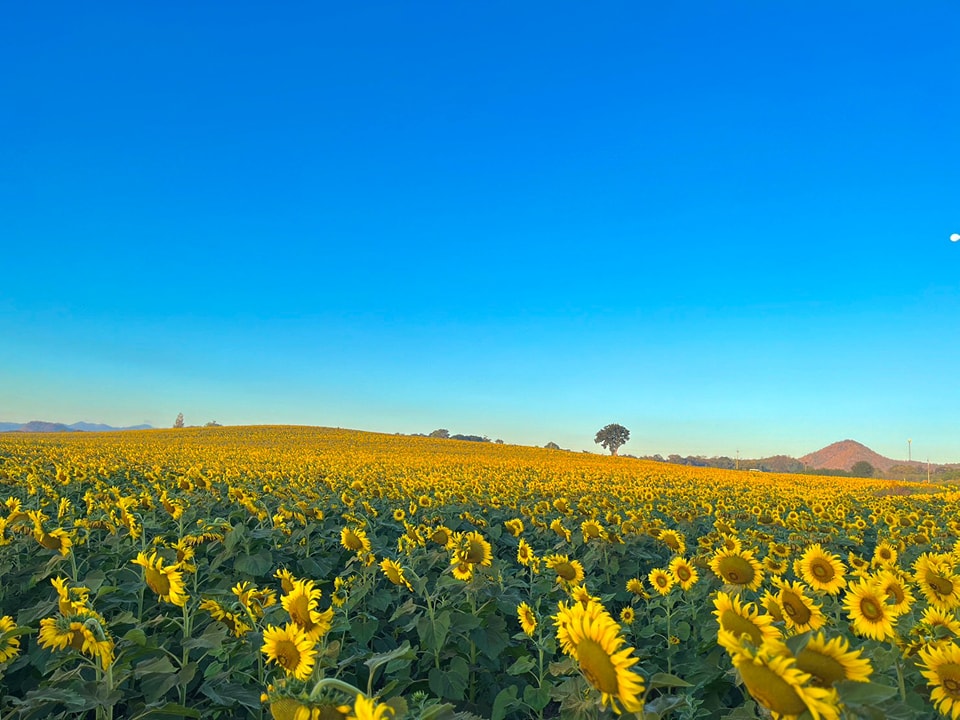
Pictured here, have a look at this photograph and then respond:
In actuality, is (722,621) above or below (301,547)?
above

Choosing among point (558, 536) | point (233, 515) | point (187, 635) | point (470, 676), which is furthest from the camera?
point (558, 536)

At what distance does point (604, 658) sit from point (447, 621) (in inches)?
98.9

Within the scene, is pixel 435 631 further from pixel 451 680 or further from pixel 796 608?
pixel 796 608

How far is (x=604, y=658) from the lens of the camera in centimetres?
208

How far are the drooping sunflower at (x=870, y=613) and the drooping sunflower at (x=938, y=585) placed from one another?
32.3 inches

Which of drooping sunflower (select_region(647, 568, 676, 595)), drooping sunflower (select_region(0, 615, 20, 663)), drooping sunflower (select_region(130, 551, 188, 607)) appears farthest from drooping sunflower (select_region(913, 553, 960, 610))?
drooping sunflower (select_region(0, 615, 20, 663))

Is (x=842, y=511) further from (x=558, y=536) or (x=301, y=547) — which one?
(x=301, y=547)

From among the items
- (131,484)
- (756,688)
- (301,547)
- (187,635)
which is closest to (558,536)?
(301,547)

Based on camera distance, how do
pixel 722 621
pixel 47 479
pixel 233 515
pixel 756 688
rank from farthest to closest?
pixel 47 479, pixel 233 515, pixel 722 621, pixel 756 688

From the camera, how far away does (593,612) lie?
2.22 m

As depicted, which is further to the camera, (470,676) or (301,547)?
(301,547)

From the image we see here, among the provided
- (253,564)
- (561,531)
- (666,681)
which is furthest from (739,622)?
(561,531)

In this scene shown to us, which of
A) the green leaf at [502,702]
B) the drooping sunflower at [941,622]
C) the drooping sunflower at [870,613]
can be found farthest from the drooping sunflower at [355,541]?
the drooping sunflower at [941,622]

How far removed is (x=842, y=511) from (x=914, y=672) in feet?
36.6
